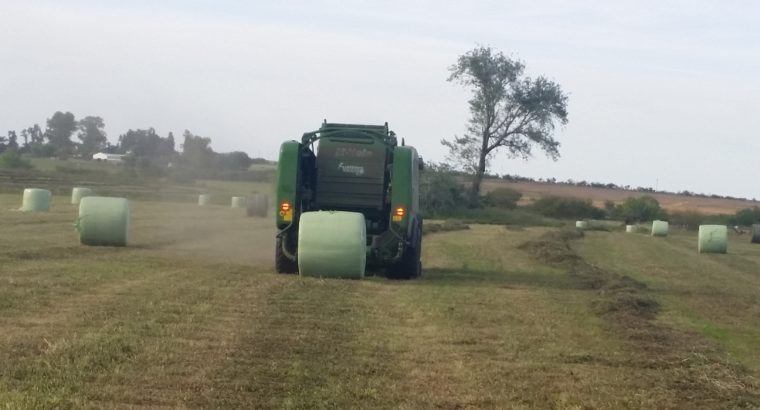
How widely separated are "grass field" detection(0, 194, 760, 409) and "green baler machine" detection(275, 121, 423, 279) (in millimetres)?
523

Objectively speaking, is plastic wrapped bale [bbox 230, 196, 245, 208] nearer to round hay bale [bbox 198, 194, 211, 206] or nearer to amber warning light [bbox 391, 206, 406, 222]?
round hay bale [bbox 198, 194, 211, 206]

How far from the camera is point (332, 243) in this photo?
18.5m

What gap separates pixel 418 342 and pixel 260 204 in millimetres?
34414

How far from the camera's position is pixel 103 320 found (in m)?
12.3

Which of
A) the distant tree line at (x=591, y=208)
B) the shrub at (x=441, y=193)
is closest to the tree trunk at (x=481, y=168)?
the distant tree line at (x=591, y=208)

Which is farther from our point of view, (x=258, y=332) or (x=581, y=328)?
(x=581, y=328)

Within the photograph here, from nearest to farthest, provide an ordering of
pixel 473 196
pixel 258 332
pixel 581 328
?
pixel 258 332
pixel 581 328
pixel 473 196

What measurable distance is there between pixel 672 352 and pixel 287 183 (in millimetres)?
9381

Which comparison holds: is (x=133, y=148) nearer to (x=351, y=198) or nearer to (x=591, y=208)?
(x=591, y=208)

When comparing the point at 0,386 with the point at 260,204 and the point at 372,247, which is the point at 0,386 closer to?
the point at 372,247

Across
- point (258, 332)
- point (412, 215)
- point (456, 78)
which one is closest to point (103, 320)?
point (258, 332)

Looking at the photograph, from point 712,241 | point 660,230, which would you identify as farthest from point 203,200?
point 712,241

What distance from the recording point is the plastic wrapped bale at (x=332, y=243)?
18.5 metres

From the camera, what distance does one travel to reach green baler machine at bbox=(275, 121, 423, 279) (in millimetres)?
18719
